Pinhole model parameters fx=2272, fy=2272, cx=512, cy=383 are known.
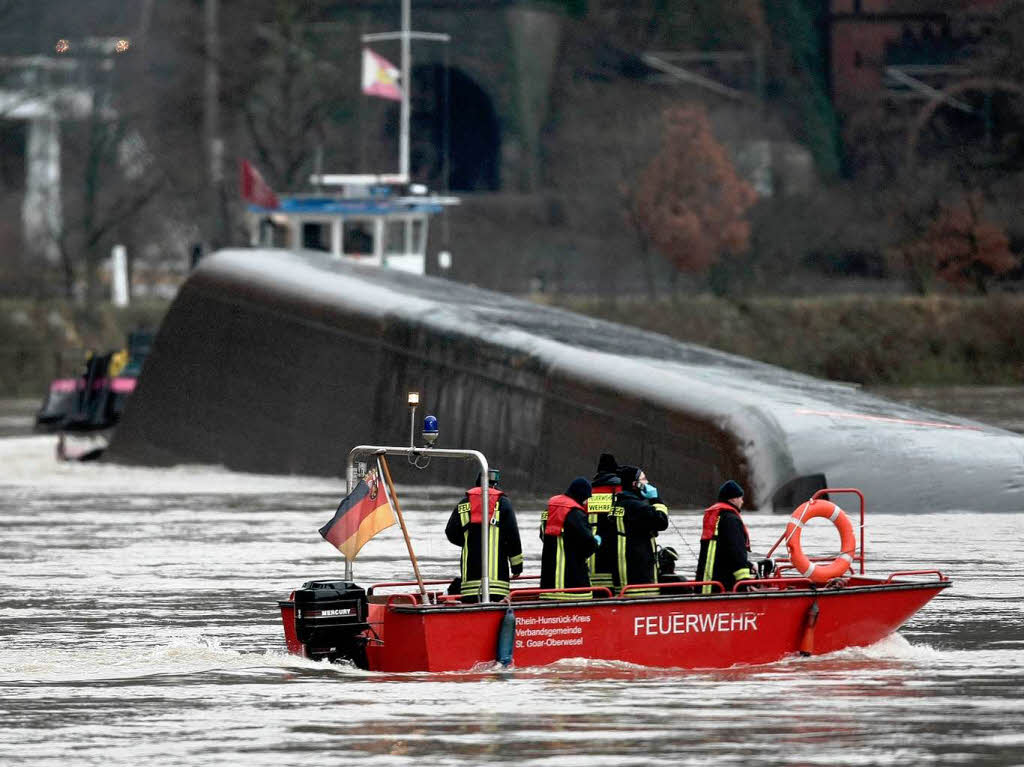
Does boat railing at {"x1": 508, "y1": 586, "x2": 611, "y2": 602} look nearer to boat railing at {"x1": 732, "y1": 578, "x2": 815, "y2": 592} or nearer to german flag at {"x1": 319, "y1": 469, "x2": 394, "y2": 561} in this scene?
boat railing at {"x1": 732, "y1": 578, "x2": 815, "y2": 592}

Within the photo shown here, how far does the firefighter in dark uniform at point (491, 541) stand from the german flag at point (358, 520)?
1.97ft

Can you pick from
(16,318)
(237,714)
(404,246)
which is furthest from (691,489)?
(16,318)

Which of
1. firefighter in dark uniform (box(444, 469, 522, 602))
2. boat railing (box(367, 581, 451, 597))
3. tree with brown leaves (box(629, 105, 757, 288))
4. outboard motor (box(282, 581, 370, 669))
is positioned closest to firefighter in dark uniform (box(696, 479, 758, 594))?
firefighter in dark uniform (box(444, 469, 522, 602))

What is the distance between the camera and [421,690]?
679 inches

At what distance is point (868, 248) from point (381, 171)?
15.8 meters

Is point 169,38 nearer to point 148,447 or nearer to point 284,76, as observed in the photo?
point 284,76

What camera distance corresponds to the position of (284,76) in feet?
240

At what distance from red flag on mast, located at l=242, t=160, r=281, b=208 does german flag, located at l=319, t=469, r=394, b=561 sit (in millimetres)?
31149

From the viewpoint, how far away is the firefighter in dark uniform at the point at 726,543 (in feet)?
61.6

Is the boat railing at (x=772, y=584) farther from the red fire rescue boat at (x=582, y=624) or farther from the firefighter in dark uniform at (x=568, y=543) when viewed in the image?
the firefighter in dark uniform at (x=568, y=543)

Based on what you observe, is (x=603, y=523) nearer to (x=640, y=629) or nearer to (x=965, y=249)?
(x=640, y=629)

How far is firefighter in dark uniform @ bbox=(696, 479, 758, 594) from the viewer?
18.8 metres

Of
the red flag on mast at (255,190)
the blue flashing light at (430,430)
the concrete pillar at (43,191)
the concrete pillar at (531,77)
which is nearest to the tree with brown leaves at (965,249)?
the concrete pillar at (531,77)

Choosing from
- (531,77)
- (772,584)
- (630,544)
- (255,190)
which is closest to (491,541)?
(630,544)
